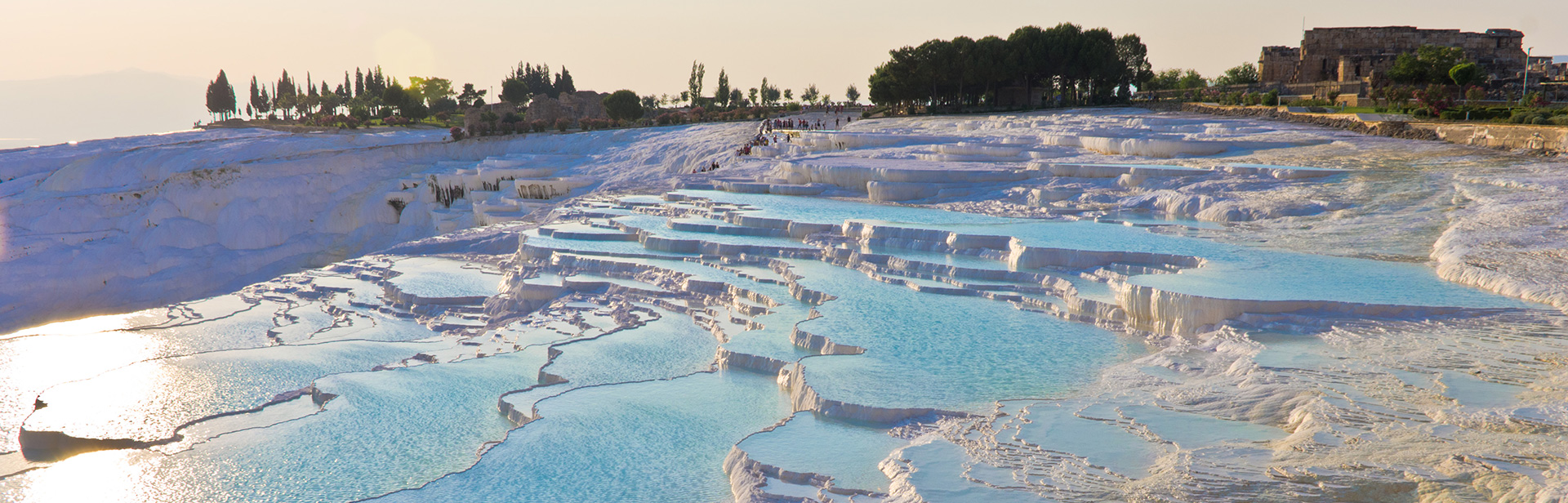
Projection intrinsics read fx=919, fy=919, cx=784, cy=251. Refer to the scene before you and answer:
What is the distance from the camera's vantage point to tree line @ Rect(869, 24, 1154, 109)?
42.7 m

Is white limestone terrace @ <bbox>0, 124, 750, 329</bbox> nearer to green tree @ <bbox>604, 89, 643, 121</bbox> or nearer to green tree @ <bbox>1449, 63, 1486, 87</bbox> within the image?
green tree @ <bbox>604, 89, 643, 121</bbox>

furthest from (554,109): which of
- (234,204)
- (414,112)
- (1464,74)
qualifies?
(1464,74)

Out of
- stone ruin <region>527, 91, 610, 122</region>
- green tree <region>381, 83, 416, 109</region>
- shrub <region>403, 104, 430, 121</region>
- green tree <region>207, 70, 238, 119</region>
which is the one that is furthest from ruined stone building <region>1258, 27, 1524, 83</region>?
green tree <region>207, 70, 238, 119</region>

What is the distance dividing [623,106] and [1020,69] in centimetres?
1963

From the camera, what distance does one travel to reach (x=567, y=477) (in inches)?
246

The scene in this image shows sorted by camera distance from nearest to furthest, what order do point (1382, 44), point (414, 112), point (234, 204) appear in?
point (234, 204) → point (1382, 44) → point (414, 112)

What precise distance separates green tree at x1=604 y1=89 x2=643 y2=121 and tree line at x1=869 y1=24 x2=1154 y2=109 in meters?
12.1

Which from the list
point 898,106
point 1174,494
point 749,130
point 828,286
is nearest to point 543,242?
point 828,286

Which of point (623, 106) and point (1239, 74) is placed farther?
point (1239, 74)

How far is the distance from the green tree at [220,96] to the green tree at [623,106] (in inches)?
1040

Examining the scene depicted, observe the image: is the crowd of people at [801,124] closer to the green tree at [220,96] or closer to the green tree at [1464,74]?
the green tree at [1464,74]

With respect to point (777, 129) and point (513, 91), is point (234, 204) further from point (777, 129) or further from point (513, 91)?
point (513, 91)

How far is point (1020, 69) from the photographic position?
42.9 m

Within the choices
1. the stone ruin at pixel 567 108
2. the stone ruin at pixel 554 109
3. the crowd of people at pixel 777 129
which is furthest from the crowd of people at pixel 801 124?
the stone ruin at pixel 567 108
